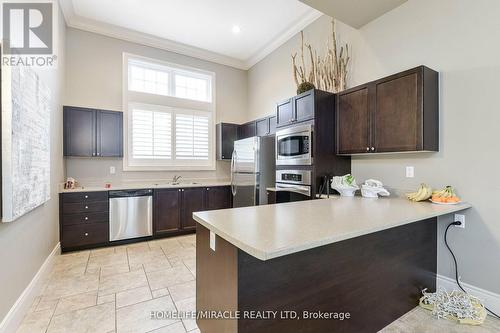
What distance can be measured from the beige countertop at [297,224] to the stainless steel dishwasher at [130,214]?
8.83 feet

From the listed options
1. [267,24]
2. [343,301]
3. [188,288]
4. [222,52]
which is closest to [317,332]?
[343,301]

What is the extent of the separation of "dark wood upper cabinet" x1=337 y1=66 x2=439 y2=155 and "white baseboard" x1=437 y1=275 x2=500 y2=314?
4.11 ft

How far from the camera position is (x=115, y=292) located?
2334mm

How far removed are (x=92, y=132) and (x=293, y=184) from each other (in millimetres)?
3329

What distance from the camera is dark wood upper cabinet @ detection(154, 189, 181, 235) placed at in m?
4.01

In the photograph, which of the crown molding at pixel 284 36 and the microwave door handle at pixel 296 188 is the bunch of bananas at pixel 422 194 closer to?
the microwave door handle at pixel 296 188

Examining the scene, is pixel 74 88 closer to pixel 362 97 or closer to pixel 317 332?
pixel 362 97

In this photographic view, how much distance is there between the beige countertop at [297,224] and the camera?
1042 millimetres

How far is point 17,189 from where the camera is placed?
1783 mm

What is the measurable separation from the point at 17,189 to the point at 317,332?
235 cm

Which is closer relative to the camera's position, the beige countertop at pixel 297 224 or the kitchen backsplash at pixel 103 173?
the beige countertop at pixel 297 224

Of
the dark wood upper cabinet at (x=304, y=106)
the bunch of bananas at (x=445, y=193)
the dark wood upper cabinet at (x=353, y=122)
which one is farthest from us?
the dark wood upper cabinet at (x=304, y=106)

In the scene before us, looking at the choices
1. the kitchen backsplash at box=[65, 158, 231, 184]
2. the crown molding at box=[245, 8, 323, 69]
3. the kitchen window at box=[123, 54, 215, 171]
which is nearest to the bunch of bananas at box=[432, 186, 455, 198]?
the crown molding at box=[245, 8, 323, 69]

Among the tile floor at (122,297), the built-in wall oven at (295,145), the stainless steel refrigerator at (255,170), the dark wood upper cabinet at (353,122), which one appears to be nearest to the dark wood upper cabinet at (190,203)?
the stainless steel refrigerator at (255,170)
